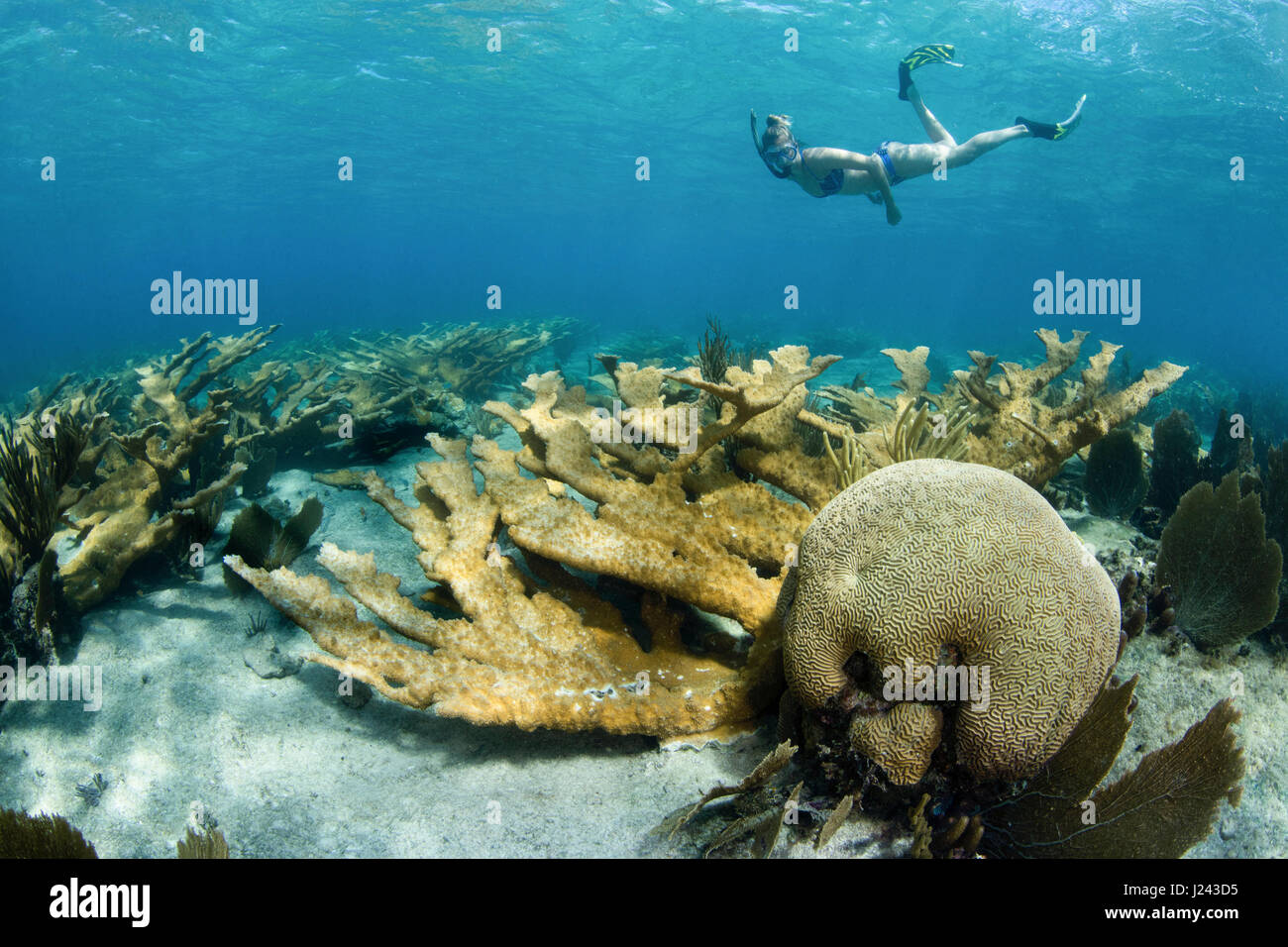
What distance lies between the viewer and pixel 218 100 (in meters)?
29.2

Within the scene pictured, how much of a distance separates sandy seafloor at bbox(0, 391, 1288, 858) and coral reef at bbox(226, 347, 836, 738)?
26 centimetres

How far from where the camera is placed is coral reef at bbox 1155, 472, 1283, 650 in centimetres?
319

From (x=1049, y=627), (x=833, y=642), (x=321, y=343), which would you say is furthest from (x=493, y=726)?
(x=321, y=343)

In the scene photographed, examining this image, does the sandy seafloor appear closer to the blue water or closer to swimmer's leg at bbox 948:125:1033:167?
swimmer's leg at bbox 948:125:1033:167

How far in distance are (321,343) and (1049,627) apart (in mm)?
18603

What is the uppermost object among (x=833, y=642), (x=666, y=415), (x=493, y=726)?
(x=666, y=415)

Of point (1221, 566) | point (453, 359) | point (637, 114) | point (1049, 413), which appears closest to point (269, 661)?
point (1221, 566)

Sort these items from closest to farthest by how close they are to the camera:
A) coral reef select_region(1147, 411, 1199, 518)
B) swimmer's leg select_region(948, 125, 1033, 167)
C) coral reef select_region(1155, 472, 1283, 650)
Answer: 1. coral reef select_region(1155, 472, 1283, 650)
2. coral reef select_region(1147, 411, 1199, 518)
3. swimmer's leg select_region(948, 125, 1033, 167)

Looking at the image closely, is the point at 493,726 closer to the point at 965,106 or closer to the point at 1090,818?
the point at 1090,818

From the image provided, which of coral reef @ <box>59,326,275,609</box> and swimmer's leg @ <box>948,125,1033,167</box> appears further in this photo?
swimmer's leg @ <box>948,125,1033,167</box>

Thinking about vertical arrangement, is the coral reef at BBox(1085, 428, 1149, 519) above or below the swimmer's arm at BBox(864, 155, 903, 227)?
below

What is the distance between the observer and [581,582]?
12.4 ft

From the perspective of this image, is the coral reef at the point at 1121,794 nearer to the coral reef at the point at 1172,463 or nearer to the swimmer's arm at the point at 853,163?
the coral reef at the point at 1172,463

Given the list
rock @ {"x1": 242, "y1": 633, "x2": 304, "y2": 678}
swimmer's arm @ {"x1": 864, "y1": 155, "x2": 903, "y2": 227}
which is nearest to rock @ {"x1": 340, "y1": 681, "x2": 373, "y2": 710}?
rock @ {"x1": 242, "y1": 633, "x2": 304, "y2": 678}
